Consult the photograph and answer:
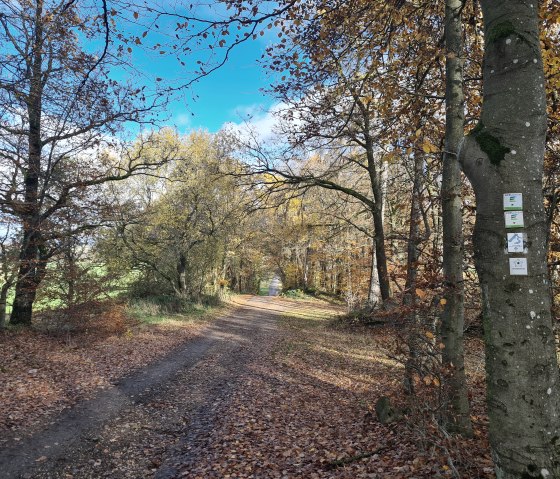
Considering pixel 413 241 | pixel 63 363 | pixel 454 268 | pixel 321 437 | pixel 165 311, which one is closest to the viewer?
pixel 454 268

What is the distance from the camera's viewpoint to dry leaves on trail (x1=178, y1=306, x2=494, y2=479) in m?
4.23

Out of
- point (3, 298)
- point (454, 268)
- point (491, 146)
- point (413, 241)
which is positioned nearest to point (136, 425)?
point (413, 241)

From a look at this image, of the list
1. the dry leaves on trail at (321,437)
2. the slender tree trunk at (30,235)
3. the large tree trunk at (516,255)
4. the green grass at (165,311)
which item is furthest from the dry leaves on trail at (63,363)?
the large tree trunk at (516,255)

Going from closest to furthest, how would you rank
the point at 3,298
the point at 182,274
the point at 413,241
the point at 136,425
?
the point at 413,241 → the point at 136,425 → the point at 3,298 → the point at 182,274

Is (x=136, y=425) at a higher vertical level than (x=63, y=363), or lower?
lower

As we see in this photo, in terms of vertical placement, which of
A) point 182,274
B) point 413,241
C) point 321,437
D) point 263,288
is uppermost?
point 413,241

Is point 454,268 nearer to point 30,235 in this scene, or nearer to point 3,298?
point 30,235

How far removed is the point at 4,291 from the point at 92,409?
19.4 feet

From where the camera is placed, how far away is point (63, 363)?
9469 millimetres

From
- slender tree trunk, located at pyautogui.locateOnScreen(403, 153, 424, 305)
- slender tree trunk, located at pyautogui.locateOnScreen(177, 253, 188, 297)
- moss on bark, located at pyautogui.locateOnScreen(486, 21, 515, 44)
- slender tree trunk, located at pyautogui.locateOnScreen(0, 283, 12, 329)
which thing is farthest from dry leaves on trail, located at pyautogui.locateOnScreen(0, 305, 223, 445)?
moss on bark, located at pyautogui.locateOnScreen(486, 21, 515, 44)

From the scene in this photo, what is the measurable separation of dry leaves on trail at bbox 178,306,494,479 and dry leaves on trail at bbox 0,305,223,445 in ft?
10.3

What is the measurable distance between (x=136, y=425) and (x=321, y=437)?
130 inches

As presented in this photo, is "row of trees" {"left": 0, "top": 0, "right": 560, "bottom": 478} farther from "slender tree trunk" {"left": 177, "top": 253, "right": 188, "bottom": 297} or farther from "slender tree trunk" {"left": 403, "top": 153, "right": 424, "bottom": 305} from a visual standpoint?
"slender tree trunk" {"left": 177, "top": 253, "right": 188, "bottom": 297}

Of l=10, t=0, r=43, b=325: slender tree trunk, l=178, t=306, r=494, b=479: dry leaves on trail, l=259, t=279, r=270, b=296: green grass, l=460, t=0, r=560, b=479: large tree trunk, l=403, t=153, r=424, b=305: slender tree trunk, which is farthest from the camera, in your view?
l=259, t=279, r=270, b=296: green grass
